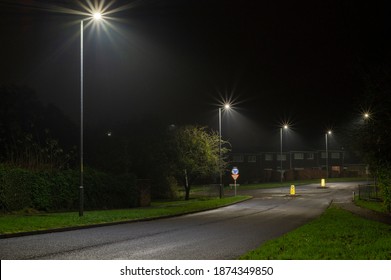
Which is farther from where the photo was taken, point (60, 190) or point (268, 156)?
point (268, 156)

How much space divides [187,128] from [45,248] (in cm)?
3188

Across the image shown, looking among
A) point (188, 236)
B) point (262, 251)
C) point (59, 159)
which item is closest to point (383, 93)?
point (188, 236)

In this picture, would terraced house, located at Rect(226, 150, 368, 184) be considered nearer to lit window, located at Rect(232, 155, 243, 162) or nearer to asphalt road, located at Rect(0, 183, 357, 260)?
lit window, located at Rect(232, 155, 243, 162)

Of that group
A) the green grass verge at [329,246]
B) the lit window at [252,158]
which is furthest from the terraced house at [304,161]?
the green grass verge at [329,246]

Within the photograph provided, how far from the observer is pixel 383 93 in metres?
19.4

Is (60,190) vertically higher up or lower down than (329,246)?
higher up

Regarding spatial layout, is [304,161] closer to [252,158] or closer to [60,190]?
[252,158]

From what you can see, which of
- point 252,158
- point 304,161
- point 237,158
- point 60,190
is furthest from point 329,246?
point 304,161

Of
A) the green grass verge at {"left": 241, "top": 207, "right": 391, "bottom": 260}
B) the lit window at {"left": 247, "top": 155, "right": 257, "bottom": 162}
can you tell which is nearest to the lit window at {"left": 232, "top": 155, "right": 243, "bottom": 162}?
the lit window at {"left": 247, "top": 155, "right": 257, "bottom": 162}

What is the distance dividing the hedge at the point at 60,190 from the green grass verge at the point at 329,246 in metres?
14.1

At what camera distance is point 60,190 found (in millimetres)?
25500

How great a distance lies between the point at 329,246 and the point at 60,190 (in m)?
17.4

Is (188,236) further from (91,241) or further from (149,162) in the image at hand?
(149,162)

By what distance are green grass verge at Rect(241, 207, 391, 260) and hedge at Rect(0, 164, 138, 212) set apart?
46.2 ft
